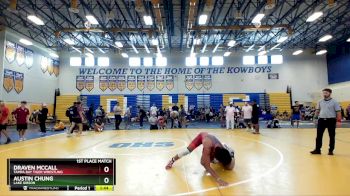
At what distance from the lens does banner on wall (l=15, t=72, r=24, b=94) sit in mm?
19672

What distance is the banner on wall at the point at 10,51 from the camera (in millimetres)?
18592

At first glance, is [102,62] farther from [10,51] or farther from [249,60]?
[249,60]

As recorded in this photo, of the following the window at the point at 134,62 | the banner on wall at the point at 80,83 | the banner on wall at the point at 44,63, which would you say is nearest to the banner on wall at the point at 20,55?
the banner on wall at the point at 44,63

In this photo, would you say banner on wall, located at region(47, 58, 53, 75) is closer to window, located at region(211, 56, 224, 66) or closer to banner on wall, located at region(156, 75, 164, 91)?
banner on wall, located at region(156, 75, 164, 91)

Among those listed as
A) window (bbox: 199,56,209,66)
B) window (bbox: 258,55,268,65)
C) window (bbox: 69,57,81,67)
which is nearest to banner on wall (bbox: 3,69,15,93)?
window (bbox: 69,57,81,67)

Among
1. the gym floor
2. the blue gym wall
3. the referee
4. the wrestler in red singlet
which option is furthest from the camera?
the blue gym wall

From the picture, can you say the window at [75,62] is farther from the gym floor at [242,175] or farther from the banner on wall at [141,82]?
the gym floor at [242,175]

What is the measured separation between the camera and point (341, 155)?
6.42 metres

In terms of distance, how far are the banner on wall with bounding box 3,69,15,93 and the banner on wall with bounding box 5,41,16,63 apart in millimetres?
875

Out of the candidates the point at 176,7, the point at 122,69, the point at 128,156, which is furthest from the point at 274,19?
the point at 128,156

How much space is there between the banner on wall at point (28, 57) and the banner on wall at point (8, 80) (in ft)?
7.04
